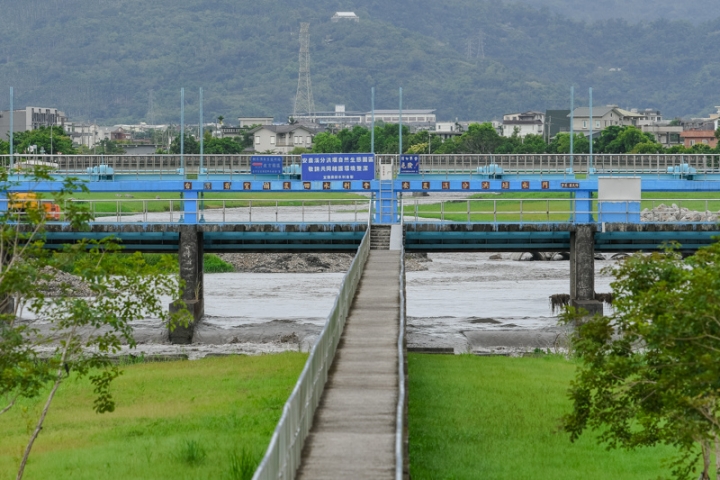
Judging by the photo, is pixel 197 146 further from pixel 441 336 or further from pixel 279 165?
pixel 441 336

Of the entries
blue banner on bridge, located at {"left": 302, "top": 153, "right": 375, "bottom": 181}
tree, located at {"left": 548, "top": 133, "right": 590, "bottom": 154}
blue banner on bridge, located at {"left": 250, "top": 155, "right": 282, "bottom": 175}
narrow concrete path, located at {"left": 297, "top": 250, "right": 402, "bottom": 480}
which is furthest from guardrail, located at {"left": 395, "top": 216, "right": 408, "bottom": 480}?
tree, located at {"left": 548, "top": 133, "right": 590, "bottom": 154}

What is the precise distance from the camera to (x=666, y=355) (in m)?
21.4

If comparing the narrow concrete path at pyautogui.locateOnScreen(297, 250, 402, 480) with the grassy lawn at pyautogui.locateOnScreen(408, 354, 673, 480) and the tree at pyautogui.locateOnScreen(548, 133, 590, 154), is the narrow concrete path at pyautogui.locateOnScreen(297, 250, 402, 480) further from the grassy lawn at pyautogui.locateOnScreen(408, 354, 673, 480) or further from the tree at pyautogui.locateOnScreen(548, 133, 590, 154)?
the tree at pyautogui.locateOnScreen(548, 133, 590, 154)

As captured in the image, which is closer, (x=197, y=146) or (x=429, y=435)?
(x=429, y=435)

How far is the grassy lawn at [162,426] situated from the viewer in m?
29.1

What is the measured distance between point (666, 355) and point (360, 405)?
5.84 meters

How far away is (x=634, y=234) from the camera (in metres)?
61.0

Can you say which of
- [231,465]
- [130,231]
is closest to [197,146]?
[130,231]

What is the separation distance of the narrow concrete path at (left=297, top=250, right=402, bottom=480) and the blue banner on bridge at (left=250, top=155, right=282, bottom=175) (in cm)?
3355

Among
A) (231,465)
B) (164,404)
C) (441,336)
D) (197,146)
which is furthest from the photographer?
(197,146)

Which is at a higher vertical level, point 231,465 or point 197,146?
point 197,146

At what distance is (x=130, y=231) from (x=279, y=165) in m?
10.6

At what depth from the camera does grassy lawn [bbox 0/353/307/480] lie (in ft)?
95.5

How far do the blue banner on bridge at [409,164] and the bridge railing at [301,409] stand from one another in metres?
37.3
